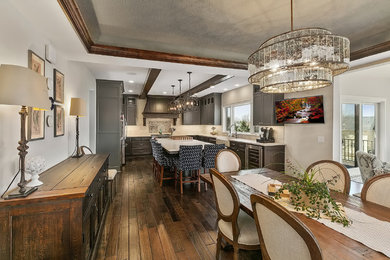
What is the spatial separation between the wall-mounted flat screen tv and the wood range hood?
4.84 metres

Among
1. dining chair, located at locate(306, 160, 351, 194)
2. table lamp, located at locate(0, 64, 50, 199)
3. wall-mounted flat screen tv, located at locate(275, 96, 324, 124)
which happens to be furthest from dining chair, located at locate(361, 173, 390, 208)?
table lamp, located at locate(0, 64, 50, 199)

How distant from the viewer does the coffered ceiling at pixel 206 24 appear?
6.64 feet

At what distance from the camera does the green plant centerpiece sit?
122 cm

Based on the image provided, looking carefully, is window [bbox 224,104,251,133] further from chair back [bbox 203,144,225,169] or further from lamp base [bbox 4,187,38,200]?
lamp base [bbox 4,187,38,200]

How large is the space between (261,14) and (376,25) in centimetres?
171

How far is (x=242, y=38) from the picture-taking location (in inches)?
113

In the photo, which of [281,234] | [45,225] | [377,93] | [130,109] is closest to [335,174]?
[281,234]

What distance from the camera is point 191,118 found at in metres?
8.51

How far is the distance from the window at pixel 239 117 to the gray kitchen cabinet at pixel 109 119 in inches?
157

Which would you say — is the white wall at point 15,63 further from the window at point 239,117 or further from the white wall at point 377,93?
the white wall at point 377,93

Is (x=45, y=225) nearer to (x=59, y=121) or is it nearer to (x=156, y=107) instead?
(x=59, y=121)

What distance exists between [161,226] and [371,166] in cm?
332

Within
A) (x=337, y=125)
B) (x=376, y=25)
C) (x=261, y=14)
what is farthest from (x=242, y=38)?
(x=337, y=125)

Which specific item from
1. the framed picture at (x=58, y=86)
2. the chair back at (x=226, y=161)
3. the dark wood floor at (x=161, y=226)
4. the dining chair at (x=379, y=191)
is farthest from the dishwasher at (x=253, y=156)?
the framed picture at (x=58, y=86)
